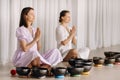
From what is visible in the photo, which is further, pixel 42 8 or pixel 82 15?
pixel 82 15

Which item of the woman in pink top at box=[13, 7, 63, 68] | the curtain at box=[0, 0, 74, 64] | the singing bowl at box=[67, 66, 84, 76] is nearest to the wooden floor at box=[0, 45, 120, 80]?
the singing bowl at box=[67, 66, 84, 76]

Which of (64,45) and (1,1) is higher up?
(1,1)

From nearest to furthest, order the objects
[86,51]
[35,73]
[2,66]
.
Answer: [35,73] < [2,66] < [86,51]

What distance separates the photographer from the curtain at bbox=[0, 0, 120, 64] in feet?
13.0

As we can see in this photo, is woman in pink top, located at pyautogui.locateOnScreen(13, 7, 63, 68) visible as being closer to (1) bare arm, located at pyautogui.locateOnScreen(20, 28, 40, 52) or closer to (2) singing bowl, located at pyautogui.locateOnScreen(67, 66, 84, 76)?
(1) bare arm, located at pyautogui.locateOnScreen(20, 28, 40, 52)

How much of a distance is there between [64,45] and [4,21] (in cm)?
80

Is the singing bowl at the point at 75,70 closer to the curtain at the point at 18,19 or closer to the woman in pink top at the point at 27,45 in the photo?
the woman in pink top at the point at 27,45

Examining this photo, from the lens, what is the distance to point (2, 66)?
3.73 meters

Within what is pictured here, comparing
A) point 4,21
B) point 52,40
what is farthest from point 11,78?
point 52,40

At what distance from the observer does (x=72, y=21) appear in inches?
213

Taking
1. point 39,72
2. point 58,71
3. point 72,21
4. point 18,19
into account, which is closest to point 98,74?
point 58,71

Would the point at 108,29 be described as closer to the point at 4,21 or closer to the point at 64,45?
the point at 64,45

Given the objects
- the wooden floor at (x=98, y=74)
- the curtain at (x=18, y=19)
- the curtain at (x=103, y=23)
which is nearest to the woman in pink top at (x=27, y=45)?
the wooden floor at (x=98, y=74)

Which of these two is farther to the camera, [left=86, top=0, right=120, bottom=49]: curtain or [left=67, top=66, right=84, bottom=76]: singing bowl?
[left=86, top=0, right=120, bottom=49]: curtain
